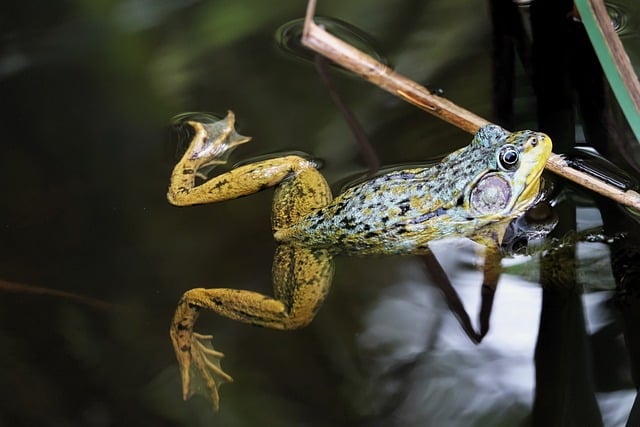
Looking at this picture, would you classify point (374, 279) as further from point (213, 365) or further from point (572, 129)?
point (572, 129)

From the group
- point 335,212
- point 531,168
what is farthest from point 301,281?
point 531,168

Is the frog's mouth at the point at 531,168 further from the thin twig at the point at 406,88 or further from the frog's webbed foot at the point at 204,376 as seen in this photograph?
the frog's webbed foot at the point at 204,376

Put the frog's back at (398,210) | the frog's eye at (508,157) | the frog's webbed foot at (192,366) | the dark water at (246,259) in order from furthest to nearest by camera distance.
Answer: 1. the frog's webbed foot at (192,366)
2. the dark water at (246,259)
3. the frog's back at (398,210)
4. the frog's eye at (508,157)

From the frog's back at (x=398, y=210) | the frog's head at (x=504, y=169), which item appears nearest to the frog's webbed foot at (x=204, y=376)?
the frog's back at (x=398, y=210)

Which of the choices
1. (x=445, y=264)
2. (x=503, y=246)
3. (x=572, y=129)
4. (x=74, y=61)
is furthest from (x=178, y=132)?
(x=572, y=129)

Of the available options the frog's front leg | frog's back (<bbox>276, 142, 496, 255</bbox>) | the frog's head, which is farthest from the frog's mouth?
the frog's front leg

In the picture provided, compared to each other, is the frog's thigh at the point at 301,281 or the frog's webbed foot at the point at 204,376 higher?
the frog's thigh at the point at 301,281

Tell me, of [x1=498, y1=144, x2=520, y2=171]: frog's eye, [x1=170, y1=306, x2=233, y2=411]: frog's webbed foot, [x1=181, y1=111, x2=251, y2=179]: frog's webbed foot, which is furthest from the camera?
[x1=181, y1=111, x2=251, y2=179]: frog's webbed foot

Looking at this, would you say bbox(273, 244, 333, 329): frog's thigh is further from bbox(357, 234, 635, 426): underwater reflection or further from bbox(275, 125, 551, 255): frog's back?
bbox(357, 234, 635, 426): underwater reflection
